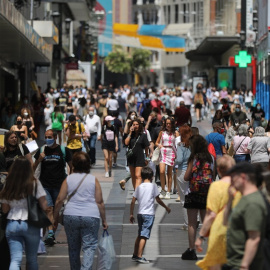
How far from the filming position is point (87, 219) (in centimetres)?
1005

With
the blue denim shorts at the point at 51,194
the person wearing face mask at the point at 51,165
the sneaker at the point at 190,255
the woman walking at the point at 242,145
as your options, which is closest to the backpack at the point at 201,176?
the sneaker at the point at 190,255

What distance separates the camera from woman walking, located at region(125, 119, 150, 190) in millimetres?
17859

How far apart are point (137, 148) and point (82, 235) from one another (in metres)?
7.83

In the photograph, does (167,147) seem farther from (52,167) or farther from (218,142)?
(52,167)

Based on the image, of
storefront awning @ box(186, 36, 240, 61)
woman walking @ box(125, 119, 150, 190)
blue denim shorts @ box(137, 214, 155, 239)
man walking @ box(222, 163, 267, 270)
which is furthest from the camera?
storefront awning @ box(186, 36, 240, 61)

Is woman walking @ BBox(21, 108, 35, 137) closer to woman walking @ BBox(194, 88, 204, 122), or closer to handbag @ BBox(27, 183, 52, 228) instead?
handbag @ BBox(27, 183, 52, 228)

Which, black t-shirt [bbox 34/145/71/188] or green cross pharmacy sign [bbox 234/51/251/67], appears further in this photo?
green cross pharmacy sign [bbox 234/51/251/67]

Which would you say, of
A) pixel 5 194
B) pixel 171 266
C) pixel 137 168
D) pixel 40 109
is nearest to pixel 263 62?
pixel 40 109

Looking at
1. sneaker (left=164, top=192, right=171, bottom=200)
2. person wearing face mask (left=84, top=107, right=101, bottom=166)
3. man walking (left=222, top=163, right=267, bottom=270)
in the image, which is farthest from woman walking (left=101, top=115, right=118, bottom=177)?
man walking (left=222, top=163, right=267, bottom=270)

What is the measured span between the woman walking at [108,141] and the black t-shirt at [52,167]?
29.2 feet

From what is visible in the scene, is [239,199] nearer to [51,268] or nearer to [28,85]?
[51,268]

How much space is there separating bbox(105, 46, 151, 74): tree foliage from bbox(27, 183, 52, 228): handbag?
401 ft

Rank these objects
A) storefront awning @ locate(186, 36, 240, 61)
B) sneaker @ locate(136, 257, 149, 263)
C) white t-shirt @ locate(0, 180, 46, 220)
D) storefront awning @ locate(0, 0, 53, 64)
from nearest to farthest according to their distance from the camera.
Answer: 1. white t-shirt @ locate(0, 180, 46, 220)
2. sneaker @ locate(136, 257, 149, 263)
3. storefront awning @ locate(0, 0, 53, 64)
4. storefront awning @ locate(186, 36, 240, 61)

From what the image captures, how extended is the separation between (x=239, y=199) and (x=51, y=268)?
461cm
